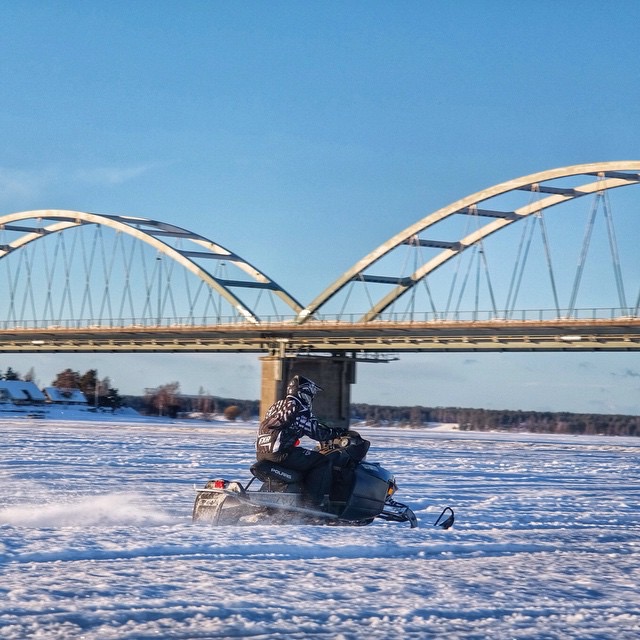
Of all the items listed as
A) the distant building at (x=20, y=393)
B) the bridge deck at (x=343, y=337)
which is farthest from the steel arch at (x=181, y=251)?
the distant building at (x=20, y=393)

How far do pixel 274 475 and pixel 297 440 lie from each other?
0.39 m

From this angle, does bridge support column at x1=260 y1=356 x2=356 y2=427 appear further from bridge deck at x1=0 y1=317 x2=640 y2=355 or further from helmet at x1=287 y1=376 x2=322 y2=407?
helmet at x1=287 y1=376 x2=322 y2=407

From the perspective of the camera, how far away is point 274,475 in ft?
34.1

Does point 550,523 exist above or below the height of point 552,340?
below

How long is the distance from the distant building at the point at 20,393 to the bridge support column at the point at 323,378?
1998 inches

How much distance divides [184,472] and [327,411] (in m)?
47.8

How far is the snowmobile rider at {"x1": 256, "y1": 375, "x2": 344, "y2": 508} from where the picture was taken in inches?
409

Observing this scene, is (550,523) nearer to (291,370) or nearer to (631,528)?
(631,528)

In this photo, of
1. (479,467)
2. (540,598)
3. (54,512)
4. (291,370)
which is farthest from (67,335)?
(540,598)

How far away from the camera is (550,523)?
39.9 ft

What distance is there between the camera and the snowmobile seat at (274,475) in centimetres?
1038

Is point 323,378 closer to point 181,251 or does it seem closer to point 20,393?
point 181,251

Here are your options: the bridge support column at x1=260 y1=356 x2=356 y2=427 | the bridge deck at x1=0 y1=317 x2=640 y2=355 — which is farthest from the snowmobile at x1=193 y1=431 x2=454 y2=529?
the bridge support column at x1=260 y1=356 x2=356 y2=427

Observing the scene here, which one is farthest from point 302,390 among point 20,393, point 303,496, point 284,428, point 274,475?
point 20,393
